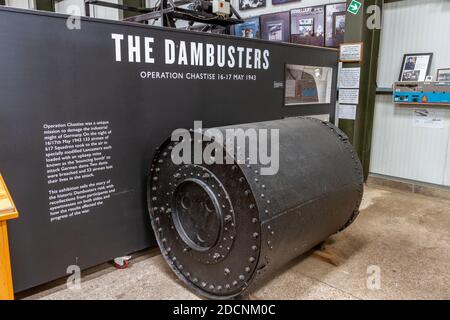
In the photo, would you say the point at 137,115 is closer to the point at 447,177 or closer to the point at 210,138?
the point at 210,138

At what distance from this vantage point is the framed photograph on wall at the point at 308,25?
15.3ft

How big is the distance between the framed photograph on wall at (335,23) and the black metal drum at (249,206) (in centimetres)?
245

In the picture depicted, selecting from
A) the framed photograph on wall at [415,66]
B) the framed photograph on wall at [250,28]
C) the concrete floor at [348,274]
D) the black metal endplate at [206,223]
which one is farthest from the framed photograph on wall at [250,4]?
the black metal endplate at [206,223]

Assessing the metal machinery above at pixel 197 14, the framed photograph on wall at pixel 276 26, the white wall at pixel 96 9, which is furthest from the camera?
the white wall at pixel 96 9

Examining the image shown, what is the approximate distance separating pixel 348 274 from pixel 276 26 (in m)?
3.80

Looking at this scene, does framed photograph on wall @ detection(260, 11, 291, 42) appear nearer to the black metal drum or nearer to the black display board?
the black display board

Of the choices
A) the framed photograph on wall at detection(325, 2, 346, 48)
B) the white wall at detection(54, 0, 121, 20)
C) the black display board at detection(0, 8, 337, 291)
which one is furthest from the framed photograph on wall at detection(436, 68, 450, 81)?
the white wall at detection(54, 0, 121, 20)

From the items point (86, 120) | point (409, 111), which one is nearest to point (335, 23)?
point (409, 111)

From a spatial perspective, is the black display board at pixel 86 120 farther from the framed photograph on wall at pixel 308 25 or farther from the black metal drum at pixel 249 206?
the framed photograph on wall at pixel 308 25

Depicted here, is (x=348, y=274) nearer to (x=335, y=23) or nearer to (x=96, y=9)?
(x=335, y=23)

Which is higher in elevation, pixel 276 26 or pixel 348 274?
pixel 276 26

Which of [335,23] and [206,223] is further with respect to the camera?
[335,23]

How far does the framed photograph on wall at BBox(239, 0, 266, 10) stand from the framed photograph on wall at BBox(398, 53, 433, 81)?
2.21 metres

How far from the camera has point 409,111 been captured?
418 cm
